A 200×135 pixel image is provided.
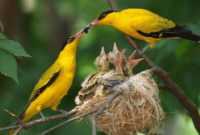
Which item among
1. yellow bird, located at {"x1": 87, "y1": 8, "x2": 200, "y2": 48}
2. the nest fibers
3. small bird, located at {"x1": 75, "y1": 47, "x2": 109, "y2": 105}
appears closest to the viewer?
the nest fibers

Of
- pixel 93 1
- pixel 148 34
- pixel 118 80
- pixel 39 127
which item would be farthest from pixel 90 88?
pixel 93 1

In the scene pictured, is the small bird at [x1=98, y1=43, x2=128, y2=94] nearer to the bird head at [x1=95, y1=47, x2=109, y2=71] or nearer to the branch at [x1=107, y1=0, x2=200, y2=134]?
the bird head at [x1=95, y1=47, x2=109, y2=71]

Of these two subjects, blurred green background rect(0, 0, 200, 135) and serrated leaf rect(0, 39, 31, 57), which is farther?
blurred green background rect(0, 0, 200, 135)

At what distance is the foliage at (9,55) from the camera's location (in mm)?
3523

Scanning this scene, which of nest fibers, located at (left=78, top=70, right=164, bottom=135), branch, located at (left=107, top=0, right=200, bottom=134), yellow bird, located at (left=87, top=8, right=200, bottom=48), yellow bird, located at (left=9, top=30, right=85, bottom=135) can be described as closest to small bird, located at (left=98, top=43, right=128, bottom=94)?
nest fibers, located at (left=78, top=70, right=164, bottom=135)

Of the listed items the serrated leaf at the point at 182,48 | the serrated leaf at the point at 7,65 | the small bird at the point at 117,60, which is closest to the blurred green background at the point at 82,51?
the serrated leaf at the point at 182,48

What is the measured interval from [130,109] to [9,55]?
4.51 feet

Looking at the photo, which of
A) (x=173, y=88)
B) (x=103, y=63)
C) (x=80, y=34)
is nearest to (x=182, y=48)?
(x=173, y=88)

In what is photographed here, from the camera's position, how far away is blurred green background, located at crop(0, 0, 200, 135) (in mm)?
6309

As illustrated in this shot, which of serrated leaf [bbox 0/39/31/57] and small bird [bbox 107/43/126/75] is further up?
serrated leaf [bbox 0/39/31/57]

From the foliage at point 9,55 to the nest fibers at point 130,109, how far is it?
1.12 meters

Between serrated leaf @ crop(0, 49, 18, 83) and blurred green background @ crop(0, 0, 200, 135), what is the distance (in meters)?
0.48

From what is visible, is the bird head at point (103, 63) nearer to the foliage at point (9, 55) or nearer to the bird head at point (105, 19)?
the bird head at point (105, 19)

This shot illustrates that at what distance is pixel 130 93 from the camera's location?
443 centimetres
